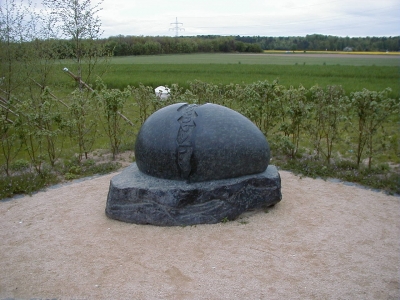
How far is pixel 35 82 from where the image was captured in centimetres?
1289

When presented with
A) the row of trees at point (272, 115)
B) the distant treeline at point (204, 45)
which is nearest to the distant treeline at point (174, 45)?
the distant treeline at point (204, 45)

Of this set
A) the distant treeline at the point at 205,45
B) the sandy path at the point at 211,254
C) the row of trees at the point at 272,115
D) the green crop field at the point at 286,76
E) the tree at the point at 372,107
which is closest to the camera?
the sandy path at the point at 211,254

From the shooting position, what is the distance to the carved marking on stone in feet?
19.6

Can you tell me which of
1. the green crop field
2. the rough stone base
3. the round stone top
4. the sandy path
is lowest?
the sandy path

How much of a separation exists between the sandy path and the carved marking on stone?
90 cm

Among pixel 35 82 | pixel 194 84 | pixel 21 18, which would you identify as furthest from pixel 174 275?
pixel 21 18

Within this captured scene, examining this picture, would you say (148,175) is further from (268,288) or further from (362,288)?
(362,288)

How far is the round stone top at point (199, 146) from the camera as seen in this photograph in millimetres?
6000

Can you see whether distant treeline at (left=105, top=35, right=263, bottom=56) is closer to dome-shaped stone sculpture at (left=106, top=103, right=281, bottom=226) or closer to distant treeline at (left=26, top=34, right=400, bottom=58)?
distant treeline at (left=26, top=34, right=400, bottom=58)

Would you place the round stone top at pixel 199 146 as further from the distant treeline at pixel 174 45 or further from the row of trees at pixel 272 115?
the distant treeline at pixel 174 45

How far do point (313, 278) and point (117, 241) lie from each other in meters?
2.70

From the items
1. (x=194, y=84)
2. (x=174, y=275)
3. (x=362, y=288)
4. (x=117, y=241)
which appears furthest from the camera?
(x=194, y=84)

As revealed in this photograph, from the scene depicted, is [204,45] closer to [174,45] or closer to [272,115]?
[174,45]

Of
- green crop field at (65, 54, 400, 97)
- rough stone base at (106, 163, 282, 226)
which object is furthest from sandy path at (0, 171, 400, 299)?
green crop field at (65, 54, 400, 97)
